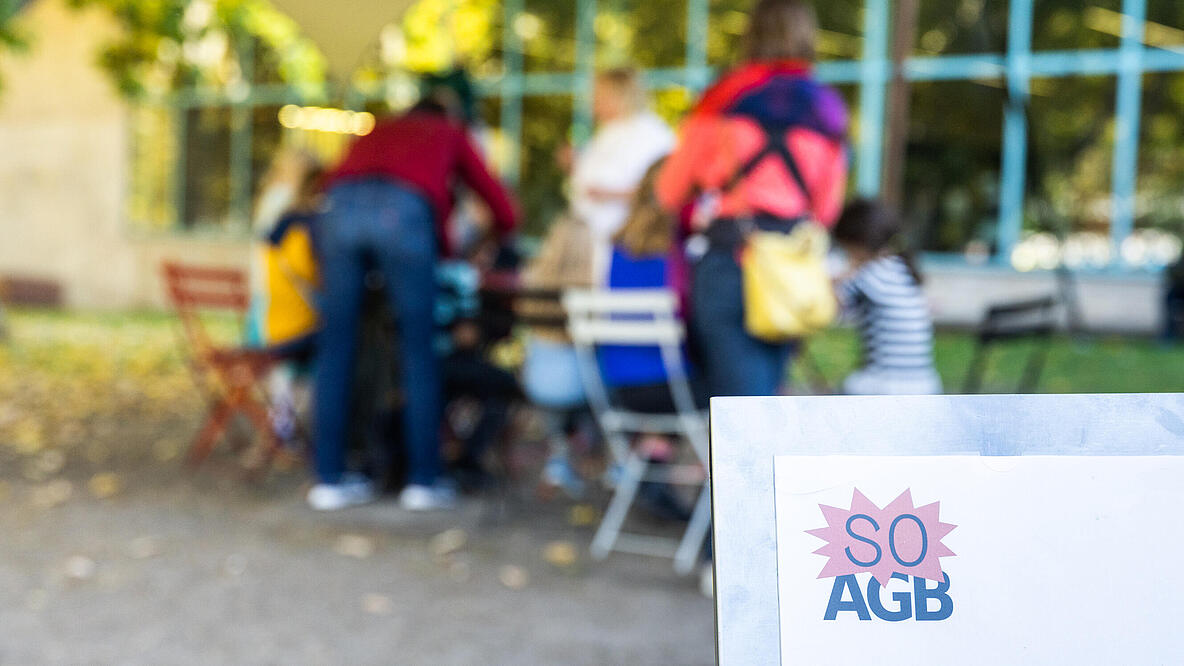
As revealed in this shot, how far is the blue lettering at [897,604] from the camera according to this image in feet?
4.42

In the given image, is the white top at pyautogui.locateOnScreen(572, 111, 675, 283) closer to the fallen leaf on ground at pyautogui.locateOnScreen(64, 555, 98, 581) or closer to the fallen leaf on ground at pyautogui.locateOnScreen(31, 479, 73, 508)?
the fallen leaf on ground at pyautogui.locateOnScreen(64, 555, 98, 581)

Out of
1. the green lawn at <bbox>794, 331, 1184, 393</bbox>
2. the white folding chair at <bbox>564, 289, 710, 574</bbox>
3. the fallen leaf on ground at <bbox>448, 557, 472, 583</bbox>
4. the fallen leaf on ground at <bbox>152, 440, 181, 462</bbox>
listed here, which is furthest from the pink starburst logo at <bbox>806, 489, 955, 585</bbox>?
the green lawn at <bbox>794, 331, 1184, 393</bbox>

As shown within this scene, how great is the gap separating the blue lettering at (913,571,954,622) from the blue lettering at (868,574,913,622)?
1cm

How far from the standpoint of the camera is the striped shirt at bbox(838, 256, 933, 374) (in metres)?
4.30

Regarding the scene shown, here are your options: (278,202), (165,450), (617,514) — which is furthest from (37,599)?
(278,202)

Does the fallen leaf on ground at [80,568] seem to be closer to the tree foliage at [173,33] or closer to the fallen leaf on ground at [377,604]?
the fallen leaf on ground at [377,604]

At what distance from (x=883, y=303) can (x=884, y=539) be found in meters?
3.05

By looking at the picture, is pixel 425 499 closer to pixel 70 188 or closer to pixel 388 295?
pixel 388 295

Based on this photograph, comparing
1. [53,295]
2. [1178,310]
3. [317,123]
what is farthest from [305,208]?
[53,295]

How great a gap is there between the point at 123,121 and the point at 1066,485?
1913 cm

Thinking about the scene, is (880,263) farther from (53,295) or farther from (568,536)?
(53,295)

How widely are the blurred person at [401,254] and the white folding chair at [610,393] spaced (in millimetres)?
759

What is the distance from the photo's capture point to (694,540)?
178 inches

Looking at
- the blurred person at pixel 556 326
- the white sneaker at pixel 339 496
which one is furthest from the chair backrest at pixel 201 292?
the blurred person at pixel 556 326
